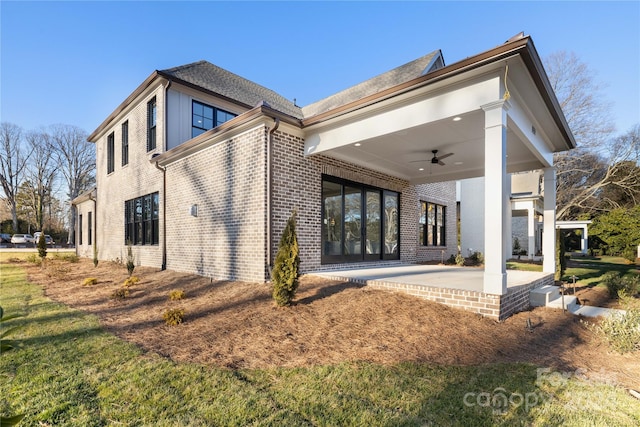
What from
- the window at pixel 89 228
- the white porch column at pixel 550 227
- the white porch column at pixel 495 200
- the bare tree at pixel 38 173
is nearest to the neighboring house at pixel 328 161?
the white porch column at pixel 495 200

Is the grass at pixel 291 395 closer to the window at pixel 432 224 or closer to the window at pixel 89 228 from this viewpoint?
the window at pixel 432 224

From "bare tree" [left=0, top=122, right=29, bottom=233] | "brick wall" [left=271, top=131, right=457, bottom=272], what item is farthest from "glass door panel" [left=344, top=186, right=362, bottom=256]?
"bare tree" [left=0, top=122, right=29, bottom=233]

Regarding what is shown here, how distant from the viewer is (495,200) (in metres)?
4.57

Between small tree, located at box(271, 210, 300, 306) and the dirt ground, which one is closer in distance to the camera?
the dirt ground


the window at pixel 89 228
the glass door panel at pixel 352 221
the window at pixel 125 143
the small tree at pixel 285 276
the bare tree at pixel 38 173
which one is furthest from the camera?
the bare tree at pixel 38 173

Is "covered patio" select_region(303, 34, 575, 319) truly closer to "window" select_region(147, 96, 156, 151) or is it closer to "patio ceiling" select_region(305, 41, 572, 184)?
"patio ceiling" select_region(305, 41, 572, 184)

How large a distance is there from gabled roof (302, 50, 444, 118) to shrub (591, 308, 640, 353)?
913 centimetres

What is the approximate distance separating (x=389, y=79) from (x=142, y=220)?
10635mm

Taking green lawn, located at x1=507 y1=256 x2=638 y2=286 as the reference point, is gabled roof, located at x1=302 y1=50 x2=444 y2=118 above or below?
above

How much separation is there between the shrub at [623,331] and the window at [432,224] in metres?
8.54

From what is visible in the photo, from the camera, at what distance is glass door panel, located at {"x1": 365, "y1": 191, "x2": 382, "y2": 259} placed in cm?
939

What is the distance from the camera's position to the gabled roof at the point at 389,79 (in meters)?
11.4

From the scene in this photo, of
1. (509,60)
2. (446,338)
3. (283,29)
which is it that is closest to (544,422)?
(446,338)

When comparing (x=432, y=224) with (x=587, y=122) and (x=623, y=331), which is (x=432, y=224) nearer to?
(x=623, y=331)
